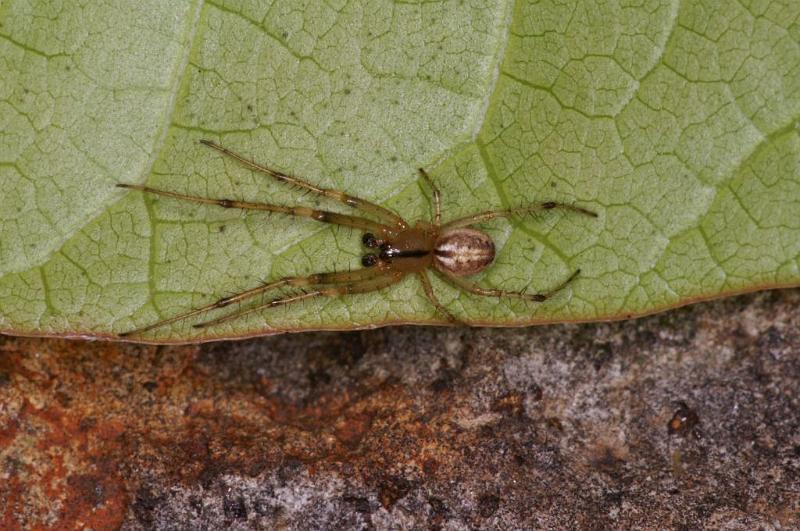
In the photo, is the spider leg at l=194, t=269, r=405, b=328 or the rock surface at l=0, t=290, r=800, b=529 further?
the spider leg at l=194, t=269, r=405, b=328

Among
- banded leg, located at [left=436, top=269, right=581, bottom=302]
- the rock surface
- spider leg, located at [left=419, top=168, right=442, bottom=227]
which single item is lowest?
the rock surface

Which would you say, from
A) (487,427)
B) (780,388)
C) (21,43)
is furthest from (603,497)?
(21,43)

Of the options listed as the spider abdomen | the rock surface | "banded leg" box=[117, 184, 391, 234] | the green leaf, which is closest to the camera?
the rock surface

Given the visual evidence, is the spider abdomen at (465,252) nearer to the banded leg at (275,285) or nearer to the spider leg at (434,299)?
the spider leg at (434,299)

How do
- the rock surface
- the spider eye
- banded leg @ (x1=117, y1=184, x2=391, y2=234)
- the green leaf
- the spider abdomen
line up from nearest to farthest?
the rock surface, the green leaf, banded leg @ (x1=117, y1=184, x2=391, y2=234), the spider abdomen, the spider eye

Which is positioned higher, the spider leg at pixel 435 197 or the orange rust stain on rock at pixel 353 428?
the spider leg at pixel 435 197

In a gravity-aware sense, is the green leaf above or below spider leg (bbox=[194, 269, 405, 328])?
above

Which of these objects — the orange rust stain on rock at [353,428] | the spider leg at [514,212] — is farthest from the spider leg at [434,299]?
the orange rust stain on rock at [353,428]

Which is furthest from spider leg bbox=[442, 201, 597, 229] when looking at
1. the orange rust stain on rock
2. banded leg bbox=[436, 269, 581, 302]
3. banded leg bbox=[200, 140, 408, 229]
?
the orange rust stain on rock

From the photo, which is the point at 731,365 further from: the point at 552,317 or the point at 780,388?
the point at 552,317

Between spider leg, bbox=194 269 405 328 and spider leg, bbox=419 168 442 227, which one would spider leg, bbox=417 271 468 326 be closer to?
spider leg, bbox=194 269 405 328

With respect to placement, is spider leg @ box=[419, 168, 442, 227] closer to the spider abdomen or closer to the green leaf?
the green leaf
